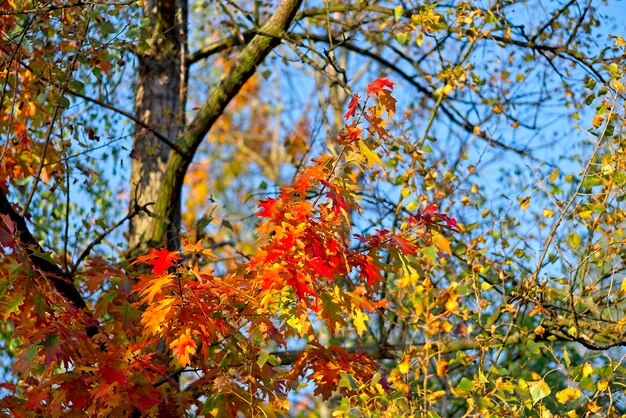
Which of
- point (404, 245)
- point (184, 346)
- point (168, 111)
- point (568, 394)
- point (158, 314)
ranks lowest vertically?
point (568, 394)

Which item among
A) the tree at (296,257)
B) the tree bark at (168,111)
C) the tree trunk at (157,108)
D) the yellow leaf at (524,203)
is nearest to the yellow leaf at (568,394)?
the tree at (296,257)

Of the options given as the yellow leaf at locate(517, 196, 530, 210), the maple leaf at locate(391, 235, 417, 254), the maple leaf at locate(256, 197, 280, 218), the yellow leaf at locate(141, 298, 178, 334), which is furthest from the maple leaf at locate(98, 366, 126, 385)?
the yellow leaf at locate(517, 196, 530, 210)

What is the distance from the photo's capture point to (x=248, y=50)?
5.98 metres

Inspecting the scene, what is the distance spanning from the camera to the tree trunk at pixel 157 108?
20.5 feet

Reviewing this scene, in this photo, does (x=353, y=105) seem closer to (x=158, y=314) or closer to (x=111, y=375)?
(x=158, y=314)

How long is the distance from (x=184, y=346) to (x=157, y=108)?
11.5 ft

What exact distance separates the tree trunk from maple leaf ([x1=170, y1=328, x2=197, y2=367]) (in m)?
2.49

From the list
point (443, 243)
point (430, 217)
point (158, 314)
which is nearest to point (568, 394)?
point (443, 243)

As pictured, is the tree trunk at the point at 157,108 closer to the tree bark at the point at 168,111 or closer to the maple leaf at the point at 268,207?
the tree bark at the point at 168,111

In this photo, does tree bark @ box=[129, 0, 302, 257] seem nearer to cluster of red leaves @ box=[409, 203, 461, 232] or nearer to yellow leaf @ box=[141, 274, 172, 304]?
yellow leaf @ box=[141, 274, 172, 304]

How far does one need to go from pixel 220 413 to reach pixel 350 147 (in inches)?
52.0

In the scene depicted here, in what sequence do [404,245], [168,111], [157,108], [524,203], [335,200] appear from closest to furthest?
[335,200] → [404,245] → [524,203] → [168,111] → [157,108]

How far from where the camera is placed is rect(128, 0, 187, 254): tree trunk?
626cm

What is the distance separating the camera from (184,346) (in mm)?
3639
